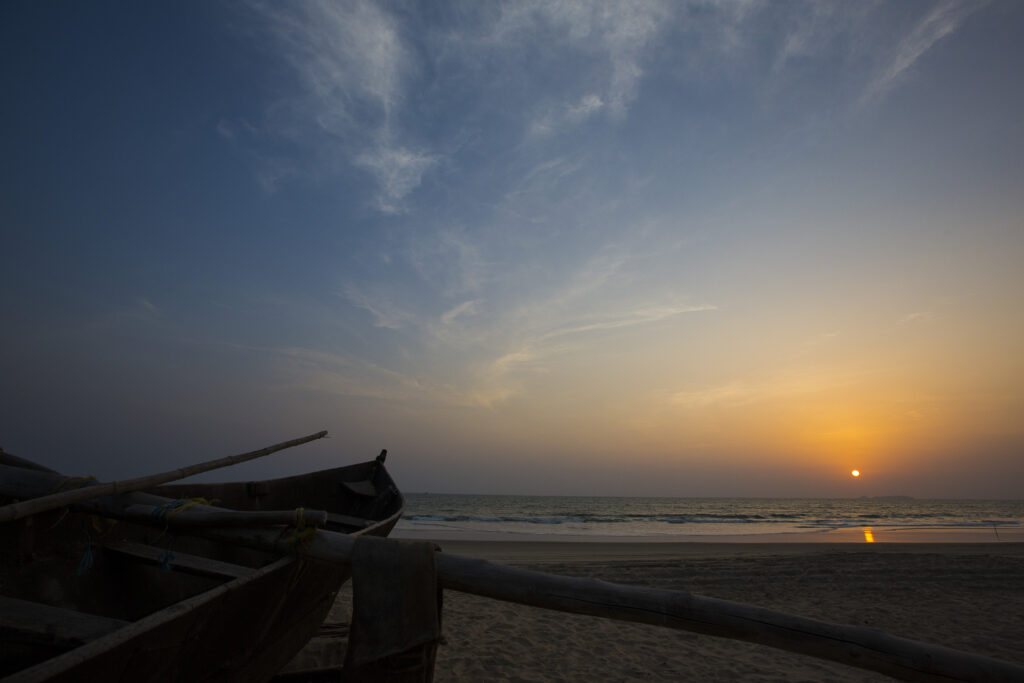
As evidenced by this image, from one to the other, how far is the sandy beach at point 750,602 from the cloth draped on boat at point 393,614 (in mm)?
3119

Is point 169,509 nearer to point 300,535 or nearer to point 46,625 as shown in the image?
point 46,625

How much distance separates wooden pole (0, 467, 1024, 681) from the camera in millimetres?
2326

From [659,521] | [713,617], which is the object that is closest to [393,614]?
[713,617]

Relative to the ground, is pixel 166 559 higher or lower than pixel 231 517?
lower

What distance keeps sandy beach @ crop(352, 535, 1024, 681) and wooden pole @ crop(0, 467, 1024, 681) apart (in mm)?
3165

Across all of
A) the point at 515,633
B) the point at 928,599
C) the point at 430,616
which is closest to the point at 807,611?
the point at 928,599

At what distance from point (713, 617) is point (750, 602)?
722 centimetres

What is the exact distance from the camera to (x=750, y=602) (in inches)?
→ 330

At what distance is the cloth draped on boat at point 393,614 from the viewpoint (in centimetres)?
226

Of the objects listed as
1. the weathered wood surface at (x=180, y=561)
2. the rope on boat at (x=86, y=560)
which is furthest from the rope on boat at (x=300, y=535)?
the rope on boat at (x=86, y=560)

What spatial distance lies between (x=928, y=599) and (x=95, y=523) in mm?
11118

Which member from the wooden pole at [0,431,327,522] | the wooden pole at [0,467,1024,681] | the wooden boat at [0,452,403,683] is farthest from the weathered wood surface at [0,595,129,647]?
the wooden pole at [0,467,1024,681]

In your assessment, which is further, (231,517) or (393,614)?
(231,517)

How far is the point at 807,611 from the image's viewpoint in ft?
25.0
